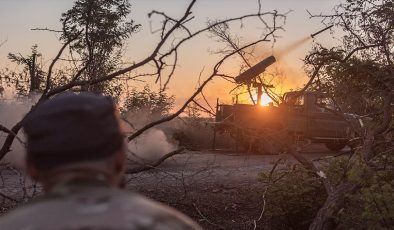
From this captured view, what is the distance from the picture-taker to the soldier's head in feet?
4.70

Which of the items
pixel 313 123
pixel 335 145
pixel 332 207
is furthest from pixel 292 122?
pixel 332 207

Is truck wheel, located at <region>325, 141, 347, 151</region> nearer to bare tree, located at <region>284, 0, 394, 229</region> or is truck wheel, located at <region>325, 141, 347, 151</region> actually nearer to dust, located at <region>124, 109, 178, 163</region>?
dust, located at <region>124, 109, 178, 163</region>

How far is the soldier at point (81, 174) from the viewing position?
4.29ft

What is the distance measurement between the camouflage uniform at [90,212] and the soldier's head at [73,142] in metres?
0.05

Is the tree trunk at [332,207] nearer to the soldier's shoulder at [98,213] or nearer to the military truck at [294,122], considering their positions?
Result: the soldier's shoulder at [98,213]

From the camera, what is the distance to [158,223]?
134cm

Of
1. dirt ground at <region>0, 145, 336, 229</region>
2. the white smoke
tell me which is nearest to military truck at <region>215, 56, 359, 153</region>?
the white smoke

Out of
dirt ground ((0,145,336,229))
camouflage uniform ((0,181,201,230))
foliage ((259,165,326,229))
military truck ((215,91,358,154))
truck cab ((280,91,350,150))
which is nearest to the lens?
camouflage uniform ((0,181,201,230))

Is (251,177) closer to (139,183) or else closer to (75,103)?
(139,183)

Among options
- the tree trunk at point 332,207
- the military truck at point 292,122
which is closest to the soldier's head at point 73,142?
the tree trunk at point 332,207

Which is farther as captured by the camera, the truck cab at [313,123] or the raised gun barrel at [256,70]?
the truck cab at [313,123]

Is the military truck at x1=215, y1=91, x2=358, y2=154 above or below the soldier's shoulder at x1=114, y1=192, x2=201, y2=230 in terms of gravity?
above

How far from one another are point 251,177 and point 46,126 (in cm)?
1143

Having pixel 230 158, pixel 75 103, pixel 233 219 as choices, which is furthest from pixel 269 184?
pixel 230 158
